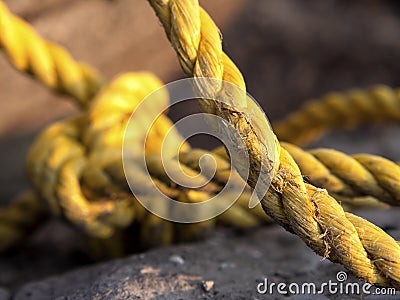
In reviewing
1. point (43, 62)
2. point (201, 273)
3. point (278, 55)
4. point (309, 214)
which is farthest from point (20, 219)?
point (278, 55)

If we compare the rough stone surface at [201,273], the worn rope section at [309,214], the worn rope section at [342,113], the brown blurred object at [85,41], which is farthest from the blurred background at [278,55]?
the worn rope section at [309,214]

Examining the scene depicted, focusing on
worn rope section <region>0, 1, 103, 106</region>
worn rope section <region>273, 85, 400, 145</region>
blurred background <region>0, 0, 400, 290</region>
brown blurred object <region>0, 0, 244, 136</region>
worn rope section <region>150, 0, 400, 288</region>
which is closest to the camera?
worn rope section <region>150, 0, 400, 288</region>

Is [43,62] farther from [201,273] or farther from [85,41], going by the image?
[201,273]

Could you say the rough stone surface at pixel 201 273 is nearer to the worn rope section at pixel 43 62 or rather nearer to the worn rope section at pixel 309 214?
the worn rope section at pixel 309 214

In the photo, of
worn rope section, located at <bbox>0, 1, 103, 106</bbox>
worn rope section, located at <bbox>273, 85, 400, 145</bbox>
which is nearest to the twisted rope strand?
worn rope section, located at <bbox>0, 1, 103, 106</bbox>

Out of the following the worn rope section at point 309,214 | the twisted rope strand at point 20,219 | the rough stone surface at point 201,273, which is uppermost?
the worn rope section at point 309,214

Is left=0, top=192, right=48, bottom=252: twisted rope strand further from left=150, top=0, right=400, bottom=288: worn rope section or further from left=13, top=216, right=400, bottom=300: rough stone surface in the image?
left=150, top=0, right=400, bottom=288: worn rope section
